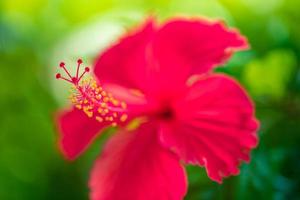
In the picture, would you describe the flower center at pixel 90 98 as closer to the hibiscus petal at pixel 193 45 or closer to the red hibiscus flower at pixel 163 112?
the red hibiscus flower at pixel 163 112

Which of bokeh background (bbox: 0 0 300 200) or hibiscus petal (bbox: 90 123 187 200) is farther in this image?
bokeh background (bbox: 0 0 300 200)

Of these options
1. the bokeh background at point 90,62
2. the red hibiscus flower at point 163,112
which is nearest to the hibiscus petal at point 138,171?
the red hibiscus flower at point 163,112

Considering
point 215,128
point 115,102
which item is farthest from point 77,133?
point 215,128

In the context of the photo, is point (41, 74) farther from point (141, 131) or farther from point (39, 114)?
point (141, 131)

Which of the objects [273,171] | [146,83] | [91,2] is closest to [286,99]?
[273,171]

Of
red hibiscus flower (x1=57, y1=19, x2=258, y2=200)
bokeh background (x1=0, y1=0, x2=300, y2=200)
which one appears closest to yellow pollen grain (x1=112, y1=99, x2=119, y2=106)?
red hibiscus flower (x1=57, y1=19, x2=258, y2=200)

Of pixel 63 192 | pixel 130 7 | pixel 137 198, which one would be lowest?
pixel 63 192

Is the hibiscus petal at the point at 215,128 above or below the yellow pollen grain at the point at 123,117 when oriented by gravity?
below

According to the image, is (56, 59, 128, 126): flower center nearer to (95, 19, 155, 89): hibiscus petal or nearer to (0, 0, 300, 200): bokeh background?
(95, 19, 155, 89): hibiscus petal
